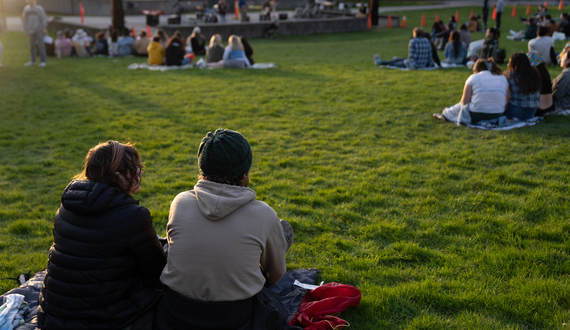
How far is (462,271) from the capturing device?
400 centimetres

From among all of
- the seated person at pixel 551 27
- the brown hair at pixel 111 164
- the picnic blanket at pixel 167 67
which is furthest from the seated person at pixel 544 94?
the seated person at pixel 551 27

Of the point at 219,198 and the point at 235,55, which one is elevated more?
the point at 235,55

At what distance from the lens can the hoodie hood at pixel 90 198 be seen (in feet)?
8.99

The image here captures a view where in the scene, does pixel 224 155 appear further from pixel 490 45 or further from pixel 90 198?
pixel 490 45

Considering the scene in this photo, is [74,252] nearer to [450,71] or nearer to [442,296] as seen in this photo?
[442,296]

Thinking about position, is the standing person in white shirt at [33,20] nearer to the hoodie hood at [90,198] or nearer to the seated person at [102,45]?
the seated person at [102,45]

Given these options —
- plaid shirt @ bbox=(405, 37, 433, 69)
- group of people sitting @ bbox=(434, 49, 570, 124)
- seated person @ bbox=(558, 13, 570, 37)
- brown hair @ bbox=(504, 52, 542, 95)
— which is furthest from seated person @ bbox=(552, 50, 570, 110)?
seated person @ bbox=(558, 13, 570, 37)

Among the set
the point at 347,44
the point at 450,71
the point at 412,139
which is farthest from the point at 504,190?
the point at 347,44

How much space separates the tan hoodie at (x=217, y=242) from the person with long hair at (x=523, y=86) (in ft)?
22.6

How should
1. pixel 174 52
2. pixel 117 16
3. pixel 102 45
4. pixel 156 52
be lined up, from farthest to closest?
pixel 117 16, pixel 102 45, pixel 156 52, pixel 174 52

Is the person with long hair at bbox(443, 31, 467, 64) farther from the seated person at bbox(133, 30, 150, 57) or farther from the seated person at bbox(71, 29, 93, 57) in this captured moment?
the seated person at bbox(71, 29, 93, 57)

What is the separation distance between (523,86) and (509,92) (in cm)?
24

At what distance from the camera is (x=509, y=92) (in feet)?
27.0

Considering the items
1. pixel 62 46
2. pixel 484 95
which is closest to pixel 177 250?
pixel 484 95
